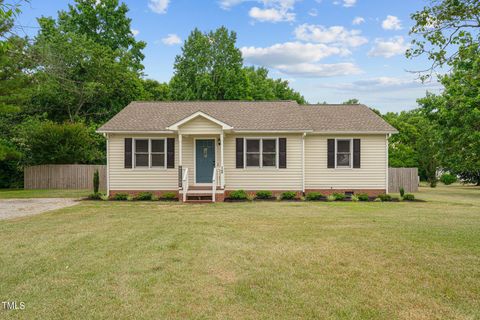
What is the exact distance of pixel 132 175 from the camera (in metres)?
15.9

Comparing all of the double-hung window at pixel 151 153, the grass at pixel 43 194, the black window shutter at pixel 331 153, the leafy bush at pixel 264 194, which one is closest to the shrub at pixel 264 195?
the leafy bush at pixel 264 194

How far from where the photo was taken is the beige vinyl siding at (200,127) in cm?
1473

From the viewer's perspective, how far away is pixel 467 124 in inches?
794

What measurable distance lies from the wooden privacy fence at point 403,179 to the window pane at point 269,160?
9.35 meters

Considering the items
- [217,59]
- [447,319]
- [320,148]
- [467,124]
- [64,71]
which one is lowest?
[447,319]

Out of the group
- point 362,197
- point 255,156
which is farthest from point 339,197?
point 255,156

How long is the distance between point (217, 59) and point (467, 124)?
21.9m

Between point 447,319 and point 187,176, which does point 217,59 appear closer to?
point 187,176

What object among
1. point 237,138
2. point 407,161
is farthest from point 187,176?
point 407,161

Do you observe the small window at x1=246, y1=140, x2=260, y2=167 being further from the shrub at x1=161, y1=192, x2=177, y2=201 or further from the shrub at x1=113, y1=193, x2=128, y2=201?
the shrub at x1=113, y1=193, x2=128, y2=201

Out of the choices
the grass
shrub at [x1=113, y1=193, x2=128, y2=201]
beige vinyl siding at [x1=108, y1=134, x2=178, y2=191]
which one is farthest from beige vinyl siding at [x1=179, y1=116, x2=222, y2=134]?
the grass

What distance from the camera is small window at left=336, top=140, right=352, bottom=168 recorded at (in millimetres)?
16219

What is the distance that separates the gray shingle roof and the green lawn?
764cm

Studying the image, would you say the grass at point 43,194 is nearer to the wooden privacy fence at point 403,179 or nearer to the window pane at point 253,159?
the window pane at point 253,159
